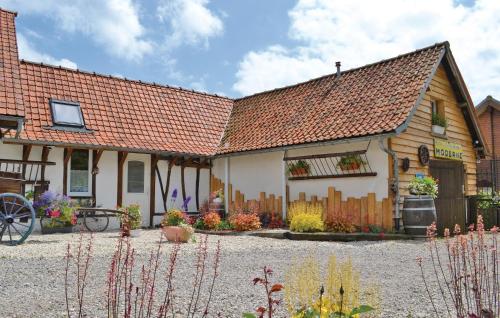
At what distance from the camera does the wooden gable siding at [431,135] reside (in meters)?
12.3

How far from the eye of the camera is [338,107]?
1401 cm

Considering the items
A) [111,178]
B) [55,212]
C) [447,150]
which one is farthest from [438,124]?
[55,212]

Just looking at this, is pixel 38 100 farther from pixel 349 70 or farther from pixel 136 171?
pixel 349 70

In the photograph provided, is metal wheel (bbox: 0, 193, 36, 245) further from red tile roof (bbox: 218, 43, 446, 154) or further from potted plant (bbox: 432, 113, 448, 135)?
potted plant (bbox: 432, 113, 448, 135)

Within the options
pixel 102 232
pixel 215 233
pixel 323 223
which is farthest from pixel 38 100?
pixel 323 223

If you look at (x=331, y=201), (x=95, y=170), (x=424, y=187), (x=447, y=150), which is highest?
(x=447, y=150)

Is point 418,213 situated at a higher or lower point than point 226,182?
lower

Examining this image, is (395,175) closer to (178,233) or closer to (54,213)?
(178,233)

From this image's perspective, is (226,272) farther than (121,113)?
No

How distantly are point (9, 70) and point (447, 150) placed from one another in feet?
40.0

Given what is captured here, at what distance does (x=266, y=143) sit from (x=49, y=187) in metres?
6.30

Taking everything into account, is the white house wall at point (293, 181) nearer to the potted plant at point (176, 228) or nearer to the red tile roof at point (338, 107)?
the red tile roof at point (338, 107)

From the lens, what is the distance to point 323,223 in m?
12.0

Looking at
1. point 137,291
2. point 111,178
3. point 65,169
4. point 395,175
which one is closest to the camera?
Answer: point 137,291
